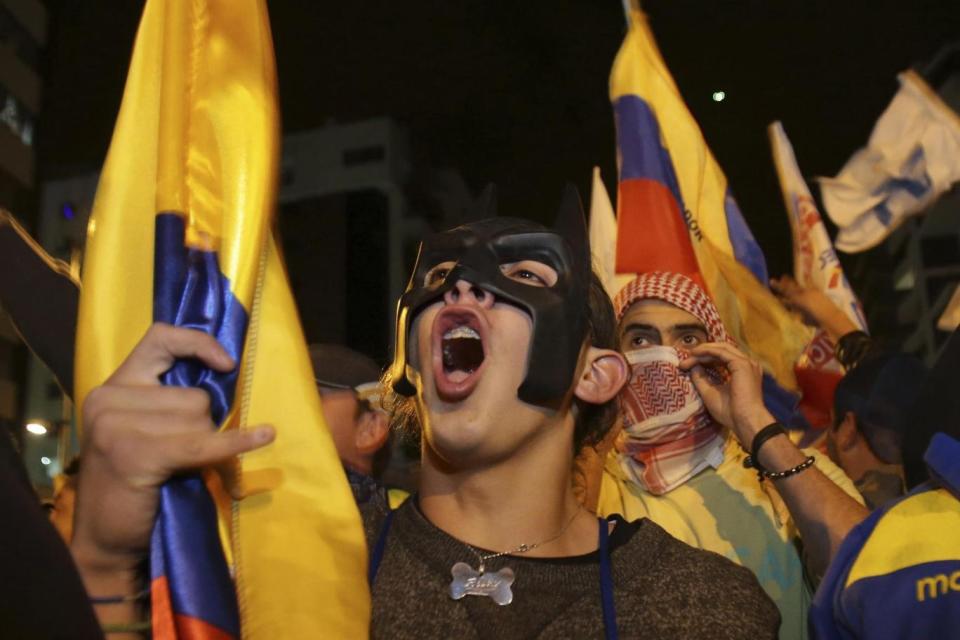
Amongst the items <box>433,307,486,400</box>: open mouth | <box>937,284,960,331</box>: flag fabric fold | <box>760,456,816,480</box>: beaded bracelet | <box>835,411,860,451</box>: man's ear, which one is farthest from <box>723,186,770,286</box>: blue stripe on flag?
<box>433,307,486,400</box>: open mouth

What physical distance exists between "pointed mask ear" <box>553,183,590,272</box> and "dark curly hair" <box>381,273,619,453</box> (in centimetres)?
11

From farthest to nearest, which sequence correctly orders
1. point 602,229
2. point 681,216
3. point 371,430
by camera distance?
point 602,229 → point 681,216 → point 371,430

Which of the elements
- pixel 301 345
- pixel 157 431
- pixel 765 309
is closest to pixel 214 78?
pixel 301 345

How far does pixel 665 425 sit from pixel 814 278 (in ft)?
8.21

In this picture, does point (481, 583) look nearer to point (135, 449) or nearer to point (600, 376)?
point (600, 376)

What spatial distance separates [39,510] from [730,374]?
2506 millimetres

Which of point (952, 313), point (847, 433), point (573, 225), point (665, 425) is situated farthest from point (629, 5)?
point (573, 225)

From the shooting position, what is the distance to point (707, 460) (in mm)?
3578

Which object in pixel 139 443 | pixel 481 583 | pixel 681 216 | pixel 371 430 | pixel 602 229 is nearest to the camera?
pixel 139 443

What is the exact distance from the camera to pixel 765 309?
16.5 ft

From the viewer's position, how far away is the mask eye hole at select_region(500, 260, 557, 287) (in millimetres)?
2553

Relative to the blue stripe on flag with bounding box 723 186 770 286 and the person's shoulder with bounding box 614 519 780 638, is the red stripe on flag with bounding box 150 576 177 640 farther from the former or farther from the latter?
the blue stripe on flag with bounding box 723 186 770 286

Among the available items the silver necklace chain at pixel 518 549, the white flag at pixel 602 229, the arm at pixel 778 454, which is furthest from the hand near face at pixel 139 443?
the white flag at pixel 602 229

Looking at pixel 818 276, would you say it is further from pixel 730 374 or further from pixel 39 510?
pixel 39 510
